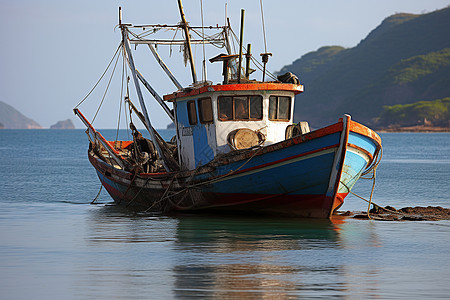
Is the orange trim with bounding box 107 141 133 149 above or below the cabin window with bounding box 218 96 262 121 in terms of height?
below

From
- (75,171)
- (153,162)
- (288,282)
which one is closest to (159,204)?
(153,162)

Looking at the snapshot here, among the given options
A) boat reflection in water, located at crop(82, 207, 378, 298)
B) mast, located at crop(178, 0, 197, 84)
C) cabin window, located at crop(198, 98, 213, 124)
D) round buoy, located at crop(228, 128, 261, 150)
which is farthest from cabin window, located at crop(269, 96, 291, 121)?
mast, located at crop(178, 0, 197, 84)

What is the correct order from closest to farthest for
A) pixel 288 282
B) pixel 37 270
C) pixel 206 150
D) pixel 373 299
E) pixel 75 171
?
pixel 373 299, pixel 288 282, pixel 37 270, pixel 206 150, pixel 75 171

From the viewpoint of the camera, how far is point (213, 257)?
15227mm

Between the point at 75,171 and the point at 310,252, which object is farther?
the point at 75,171

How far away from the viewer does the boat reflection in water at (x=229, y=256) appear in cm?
1239

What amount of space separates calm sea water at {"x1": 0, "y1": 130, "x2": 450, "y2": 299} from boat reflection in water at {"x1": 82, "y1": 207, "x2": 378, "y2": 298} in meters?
0.02

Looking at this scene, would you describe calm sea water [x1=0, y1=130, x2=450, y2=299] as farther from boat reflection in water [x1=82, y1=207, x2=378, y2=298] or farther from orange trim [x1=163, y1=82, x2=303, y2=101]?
orange trim [x1=163, y1=82, x2=303, y2=101]

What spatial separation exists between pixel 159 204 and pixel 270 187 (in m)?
5.11

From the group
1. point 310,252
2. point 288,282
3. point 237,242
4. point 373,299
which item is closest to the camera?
point 373,299

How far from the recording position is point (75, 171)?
167 feet

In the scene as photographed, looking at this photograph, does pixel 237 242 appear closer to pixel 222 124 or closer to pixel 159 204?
pixel 222 124

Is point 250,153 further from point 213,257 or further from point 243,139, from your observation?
point 213,257

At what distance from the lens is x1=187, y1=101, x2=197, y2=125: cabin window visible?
21.9 meters
